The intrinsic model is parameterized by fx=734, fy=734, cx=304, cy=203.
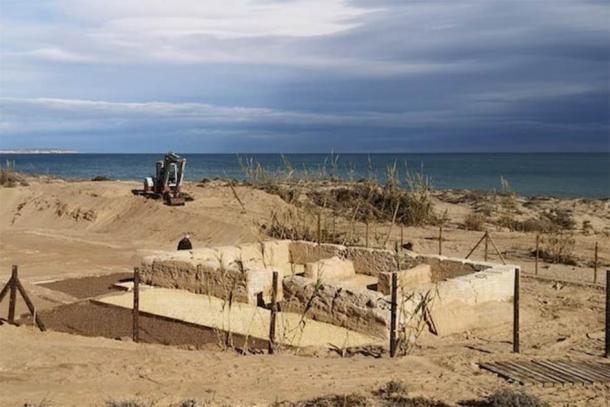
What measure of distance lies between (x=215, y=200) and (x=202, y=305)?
1368 cm

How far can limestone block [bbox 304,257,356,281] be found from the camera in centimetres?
1354

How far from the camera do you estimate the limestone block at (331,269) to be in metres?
13.5

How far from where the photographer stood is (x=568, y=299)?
1362cm

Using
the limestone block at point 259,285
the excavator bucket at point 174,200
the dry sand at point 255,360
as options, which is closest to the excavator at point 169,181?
the excavator bucket at point 174,200

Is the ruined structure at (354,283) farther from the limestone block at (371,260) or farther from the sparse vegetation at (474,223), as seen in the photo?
the sparse vegetation at (474,223)

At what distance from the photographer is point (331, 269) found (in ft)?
45.9

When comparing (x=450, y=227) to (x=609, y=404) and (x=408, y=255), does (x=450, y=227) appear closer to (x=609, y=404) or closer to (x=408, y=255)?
(x=408, y=255)

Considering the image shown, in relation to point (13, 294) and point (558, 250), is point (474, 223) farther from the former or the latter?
point (13, 294)

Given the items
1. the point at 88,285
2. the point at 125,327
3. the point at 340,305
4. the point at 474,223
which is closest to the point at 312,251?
the point at 88,285

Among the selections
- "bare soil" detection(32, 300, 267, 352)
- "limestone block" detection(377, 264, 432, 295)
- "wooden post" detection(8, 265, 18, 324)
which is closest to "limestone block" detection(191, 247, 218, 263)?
"bare soil" detection(32, 300, 267, 352)

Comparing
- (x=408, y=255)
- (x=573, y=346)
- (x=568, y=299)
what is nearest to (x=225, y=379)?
(x=573, y=346)

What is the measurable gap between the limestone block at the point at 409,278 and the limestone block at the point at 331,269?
1.09 metres

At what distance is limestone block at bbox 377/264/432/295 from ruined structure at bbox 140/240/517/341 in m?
0.02

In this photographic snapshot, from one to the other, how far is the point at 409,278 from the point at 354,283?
1.56m
